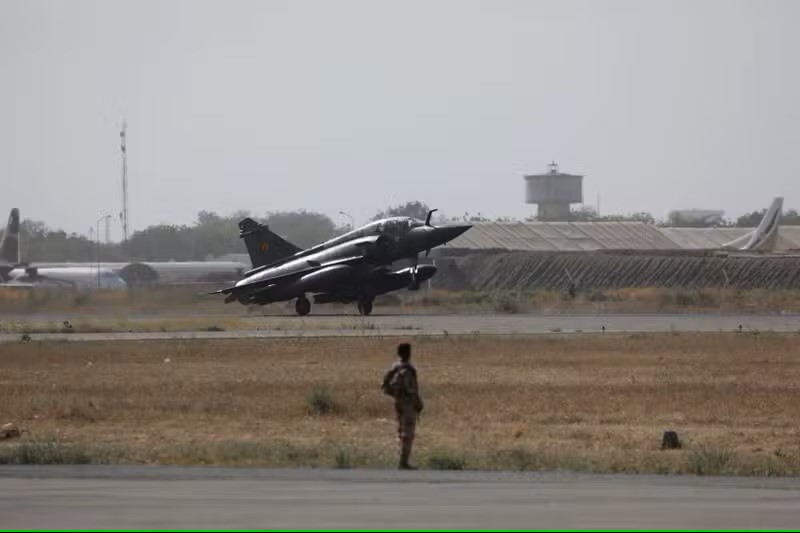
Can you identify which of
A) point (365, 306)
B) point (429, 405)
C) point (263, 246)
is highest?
point (263, 246)

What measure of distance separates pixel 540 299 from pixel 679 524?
7329 cm

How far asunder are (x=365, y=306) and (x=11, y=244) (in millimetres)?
53597

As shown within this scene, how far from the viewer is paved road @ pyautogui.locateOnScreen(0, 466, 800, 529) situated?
45.6 ft

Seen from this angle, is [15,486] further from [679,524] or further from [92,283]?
[92,283]

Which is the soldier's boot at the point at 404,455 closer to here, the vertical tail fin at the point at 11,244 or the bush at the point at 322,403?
the bush at the point at 322,403

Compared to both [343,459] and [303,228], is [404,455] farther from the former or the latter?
[303,228]

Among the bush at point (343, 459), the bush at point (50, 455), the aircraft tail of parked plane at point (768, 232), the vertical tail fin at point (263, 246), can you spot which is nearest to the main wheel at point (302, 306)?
the vertical tail fin at point (263, 246)

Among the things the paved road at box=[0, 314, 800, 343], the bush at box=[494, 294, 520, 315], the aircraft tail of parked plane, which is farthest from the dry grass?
the aircraft tail of parked plane

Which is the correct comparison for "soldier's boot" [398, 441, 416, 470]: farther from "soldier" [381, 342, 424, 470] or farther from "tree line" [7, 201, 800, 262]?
"tree line" [7, 201, 800, 262]

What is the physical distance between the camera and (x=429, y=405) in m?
28.2

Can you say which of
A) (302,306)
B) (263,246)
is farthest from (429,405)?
(263,246)

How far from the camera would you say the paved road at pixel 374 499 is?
45.6ft

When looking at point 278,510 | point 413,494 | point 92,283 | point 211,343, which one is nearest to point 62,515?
point 278,510

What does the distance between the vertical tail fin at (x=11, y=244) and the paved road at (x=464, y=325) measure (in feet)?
168
